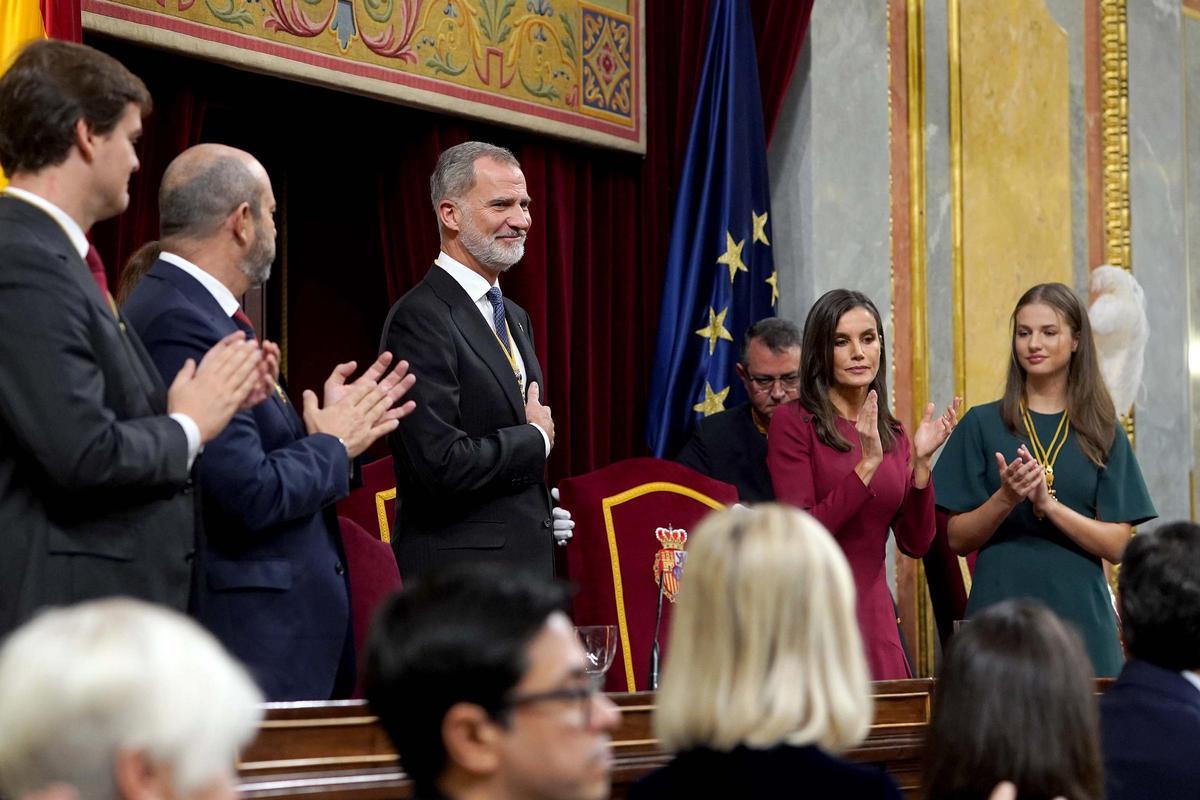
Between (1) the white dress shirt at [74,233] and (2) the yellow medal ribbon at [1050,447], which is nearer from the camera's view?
(1) the white dress shirt at [74,233]

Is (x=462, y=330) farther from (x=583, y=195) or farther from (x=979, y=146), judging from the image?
(x=979, y=146)

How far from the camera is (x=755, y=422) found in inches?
212

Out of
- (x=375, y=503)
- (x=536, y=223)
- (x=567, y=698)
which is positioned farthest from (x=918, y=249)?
(x=567, y=698)

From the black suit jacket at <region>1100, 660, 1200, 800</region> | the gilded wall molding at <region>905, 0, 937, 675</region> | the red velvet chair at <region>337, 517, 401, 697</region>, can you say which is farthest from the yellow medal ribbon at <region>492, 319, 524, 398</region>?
the gilded wall molding at <region>905, 0, 937, 675</region>

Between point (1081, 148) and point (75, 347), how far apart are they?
5.50 metres

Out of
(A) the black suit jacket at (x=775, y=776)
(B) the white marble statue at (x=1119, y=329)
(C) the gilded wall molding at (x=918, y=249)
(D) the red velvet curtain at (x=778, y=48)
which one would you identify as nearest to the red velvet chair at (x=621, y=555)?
(A) the black suit jacket at (x=775, y=776)

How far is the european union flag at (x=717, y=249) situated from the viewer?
599 centimetres

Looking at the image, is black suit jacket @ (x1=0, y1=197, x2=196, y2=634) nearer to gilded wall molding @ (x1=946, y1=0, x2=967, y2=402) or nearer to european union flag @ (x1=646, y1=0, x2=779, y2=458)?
european union flag @ (x1=646, y1=0, x2=779, y2=458)

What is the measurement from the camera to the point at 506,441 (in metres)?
3.55

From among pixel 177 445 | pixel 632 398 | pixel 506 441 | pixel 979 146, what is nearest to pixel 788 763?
pixel 177 445

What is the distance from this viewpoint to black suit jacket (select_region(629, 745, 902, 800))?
1.88 metres

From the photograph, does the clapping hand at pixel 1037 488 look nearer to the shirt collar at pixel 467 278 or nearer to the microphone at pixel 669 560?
the microphone at pixel 669 560

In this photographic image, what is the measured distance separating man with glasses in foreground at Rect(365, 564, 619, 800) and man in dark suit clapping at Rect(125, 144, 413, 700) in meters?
1.20

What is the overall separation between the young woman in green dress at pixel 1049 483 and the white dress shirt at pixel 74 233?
87.6 inches
